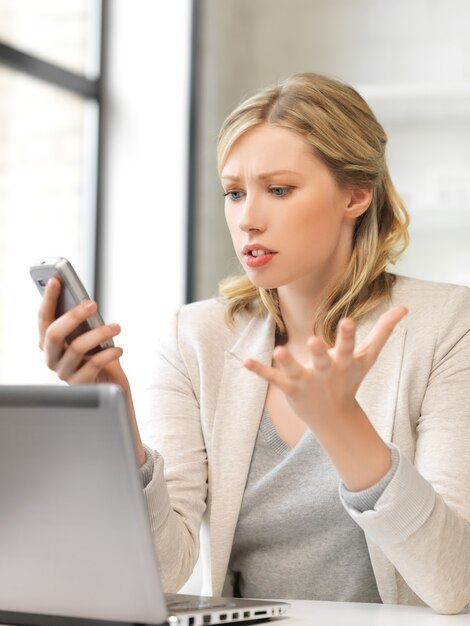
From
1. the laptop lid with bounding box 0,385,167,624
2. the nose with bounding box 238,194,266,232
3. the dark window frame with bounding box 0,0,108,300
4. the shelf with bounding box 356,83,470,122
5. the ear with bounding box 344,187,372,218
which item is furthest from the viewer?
the shelf with bounding box 356,83,470,122

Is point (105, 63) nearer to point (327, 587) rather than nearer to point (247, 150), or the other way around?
point (247, 150)

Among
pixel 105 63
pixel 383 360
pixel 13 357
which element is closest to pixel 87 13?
pixel 105 63

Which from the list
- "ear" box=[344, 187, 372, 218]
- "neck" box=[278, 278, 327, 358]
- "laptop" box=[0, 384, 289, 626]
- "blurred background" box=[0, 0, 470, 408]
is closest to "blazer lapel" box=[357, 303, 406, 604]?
"neck" box=[278, 278, 327, 358]

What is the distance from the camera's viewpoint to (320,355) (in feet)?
3.35

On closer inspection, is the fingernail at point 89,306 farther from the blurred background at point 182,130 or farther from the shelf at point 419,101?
the shelf at point 419,101

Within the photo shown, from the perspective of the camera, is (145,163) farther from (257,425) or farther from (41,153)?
(257,425)

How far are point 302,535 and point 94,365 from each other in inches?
19.2

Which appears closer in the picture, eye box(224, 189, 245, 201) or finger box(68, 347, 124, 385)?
finger box(68, 347, 124, 385)

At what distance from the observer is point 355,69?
353cm

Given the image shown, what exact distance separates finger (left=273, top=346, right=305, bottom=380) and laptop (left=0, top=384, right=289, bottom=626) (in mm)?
210

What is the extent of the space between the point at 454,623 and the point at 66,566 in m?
0.47

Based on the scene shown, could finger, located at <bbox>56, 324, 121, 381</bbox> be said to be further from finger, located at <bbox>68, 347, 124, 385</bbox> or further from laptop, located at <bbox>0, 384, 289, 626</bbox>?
Result: laptop, located at <bbox>0, 384, 289, 626</bbox>

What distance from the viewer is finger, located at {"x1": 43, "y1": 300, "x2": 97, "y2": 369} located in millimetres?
1300

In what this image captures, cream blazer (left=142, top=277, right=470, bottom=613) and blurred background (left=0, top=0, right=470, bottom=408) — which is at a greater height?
blurred background (left=0, top=0, right=470, bottom=408)
